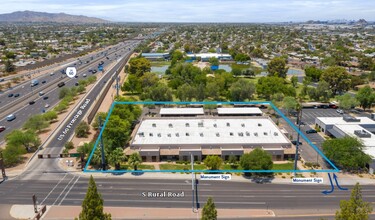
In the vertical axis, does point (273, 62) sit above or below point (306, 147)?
above

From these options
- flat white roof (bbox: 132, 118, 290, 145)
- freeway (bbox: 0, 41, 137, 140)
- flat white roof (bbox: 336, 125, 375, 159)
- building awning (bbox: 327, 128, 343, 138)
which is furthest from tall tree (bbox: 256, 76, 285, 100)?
freeway (bbox: 0, 41, 137, 140)

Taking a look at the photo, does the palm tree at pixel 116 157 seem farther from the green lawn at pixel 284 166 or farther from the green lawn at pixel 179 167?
the green lawn at pixel 284 166

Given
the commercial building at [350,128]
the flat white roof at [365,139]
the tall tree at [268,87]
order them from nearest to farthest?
the flat white roof at [365,139] → the commercial building at [350,128] → the tall tree at [268,87]

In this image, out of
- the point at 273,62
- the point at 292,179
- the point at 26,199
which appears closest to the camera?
the point at 26,199

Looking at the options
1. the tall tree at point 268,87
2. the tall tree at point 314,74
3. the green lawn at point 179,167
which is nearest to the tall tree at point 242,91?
the tall tree at point 268,87

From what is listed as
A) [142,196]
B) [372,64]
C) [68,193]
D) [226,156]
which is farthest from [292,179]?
[372,64]

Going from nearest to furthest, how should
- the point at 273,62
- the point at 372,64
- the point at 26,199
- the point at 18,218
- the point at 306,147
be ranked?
the point at 18,218 → the point at 26,199 → the point at 306,147 → the point at 273,62 → the point at 372,64

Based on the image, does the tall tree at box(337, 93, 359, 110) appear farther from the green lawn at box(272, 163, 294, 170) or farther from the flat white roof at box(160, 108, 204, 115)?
the green lawn at box(272, 163, 294, 170)

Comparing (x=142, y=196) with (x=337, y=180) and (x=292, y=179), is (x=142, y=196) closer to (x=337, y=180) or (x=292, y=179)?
(x=292, y=179)
